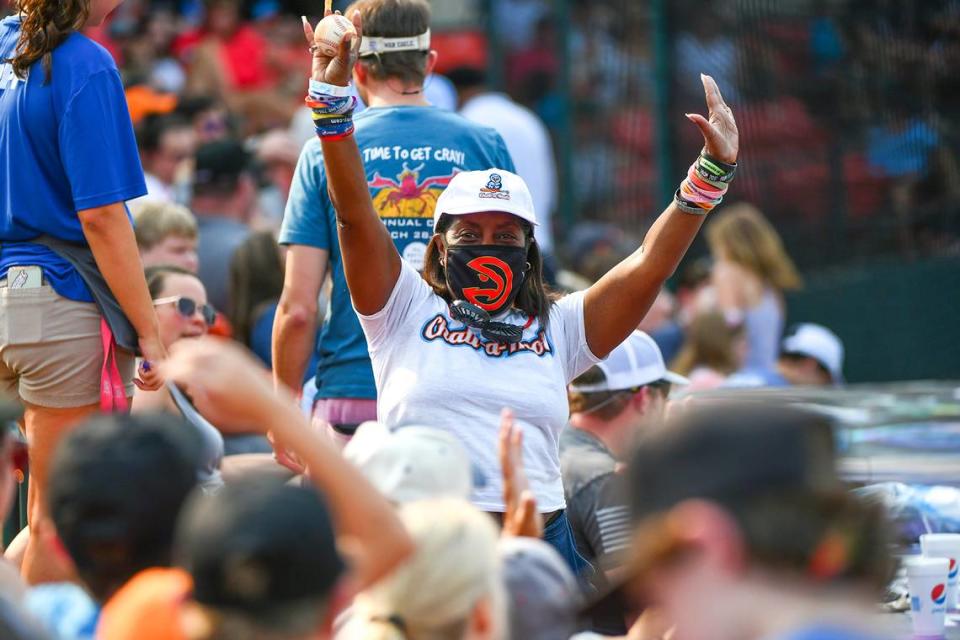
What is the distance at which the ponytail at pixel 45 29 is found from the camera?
4012 millimetres

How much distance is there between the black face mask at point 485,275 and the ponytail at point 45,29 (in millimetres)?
1165

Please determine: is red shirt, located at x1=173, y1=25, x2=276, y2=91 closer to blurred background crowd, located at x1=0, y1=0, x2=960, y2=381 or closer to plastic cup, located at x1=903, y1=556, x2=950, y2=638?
blurred background crowd, located at x1=0, y1=0, x2=960, y2=381

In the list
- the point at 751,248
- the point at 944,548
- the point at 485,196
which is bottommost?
the point at 751,248

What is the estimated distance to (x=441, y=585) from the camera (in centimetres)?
242

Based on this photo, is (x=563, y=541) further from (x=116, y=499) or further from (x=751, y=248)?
(x=751, y=248)

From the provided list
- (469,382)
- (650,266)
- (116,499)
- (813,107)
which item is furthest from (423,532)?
(813,107)

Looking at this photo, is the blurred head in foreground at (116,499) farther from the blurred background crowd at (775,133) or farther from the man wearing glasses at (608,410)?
the blurred background crowd at (775,133)

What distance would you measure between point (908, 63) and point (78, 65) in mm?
6922

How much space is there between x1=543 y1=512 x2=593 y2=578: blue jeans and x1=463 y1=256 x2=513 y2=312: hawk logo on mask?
576 millimetres

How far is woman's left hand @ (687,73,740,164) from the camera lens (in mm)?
3980

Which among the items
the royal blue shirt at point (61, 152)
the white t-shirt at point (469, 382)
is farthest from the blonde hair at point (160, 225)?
the white t-shirt at point (469, 382)

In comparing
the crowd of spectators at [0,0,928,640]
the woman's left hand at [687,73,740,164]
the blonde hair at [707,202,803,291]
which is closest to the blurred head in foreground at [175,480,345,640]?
the crowd of spectators at [0,0,928,640]

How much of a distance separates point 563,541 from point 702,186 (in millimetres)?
992

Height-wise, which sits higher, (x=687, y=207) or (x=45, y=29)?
(x=45, y=29)
